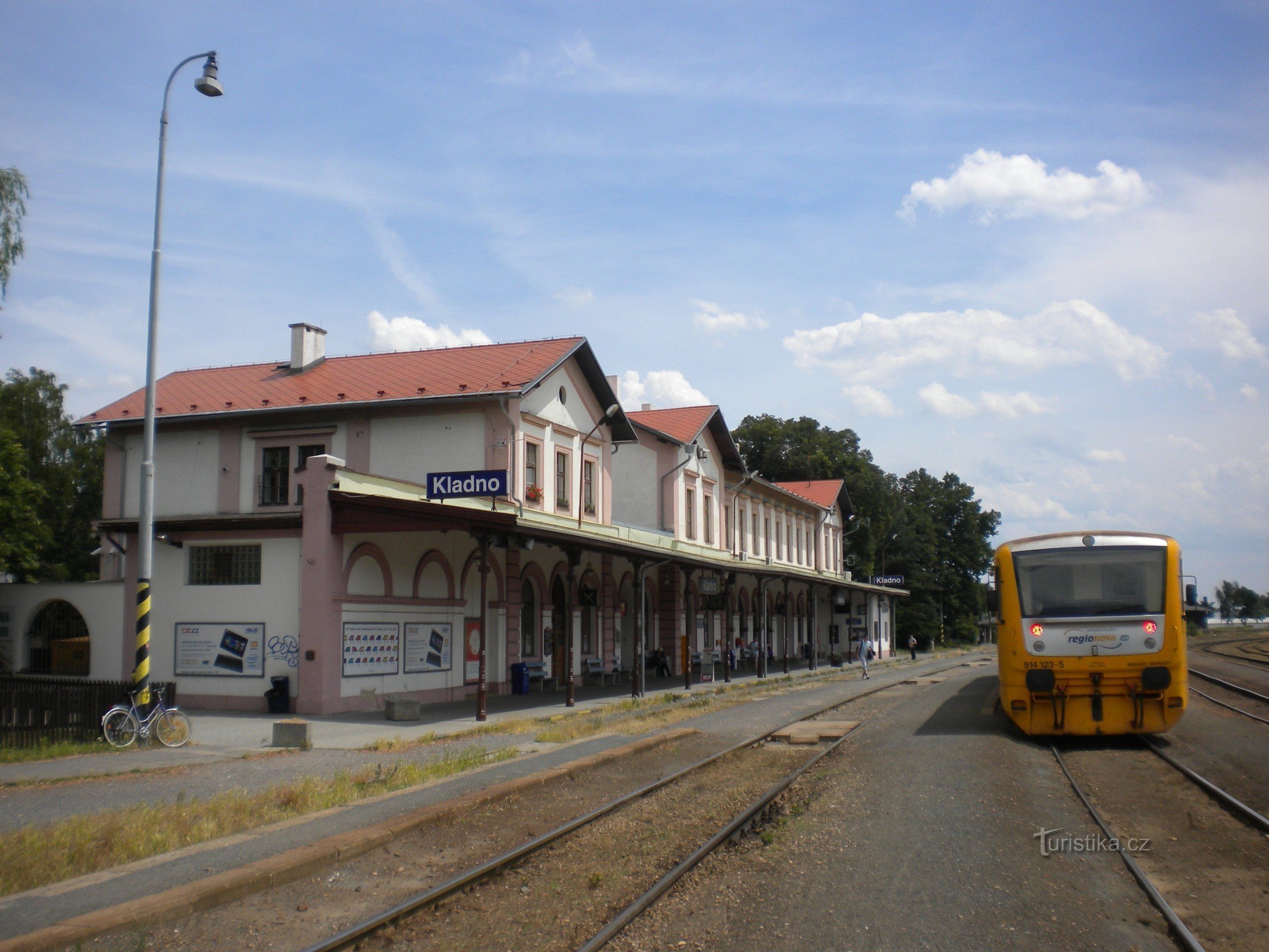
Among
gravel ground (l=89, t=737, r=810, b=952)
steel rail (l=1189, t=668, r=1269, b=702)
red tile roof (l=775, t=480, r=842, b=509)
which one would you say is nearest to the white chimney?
gravel ground (l=89, t=737, r=810, b=952)

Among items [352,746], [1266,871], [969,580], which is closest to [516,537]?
[352,746]

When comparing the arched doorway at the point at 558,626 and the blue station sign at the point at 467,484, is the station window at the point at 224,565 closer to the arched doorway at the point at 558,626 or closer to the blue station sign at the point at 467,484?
the blue station sign at the point at 467,484

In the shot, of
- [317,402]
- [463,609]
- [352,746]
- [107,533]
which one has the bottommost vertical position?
[352,746]

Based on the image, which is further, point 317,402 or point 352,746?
point 317,402

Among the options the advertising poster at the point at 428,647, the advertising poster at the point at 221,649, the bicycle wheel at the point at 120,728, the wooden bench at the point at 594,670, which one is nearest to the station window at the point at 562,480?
the wooden bench at the point at 594,670

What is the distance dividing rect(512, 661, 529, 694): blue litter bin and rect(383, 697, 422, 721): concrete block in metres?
6.72

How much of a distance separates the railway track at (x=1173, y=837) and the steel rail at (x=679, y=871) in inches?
110

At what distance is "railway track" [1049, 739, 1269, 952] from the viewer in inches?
235

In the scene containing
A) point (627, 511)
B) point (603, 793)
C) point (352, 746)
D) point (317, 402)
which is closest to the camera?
point (603, 793)

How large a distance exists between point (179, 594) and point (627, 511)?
16693 millimetres

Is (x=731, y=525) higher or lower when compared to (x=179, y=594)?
higher

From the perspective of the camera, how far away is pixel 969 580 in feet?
282

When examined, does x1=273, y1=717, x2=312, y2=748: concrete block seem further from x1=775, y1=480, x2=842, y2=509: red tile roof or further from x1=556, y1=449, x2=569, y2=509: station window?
x1=775, y1=480, x2=842, y2=509: red tile roof

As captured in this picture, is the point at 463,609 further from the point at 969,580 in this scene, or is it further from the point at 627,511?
the point at 969,580
